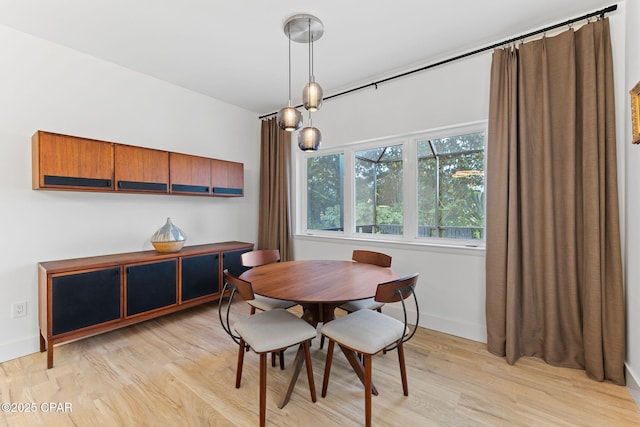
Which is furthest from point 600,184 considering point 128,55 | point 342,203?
point 128,55

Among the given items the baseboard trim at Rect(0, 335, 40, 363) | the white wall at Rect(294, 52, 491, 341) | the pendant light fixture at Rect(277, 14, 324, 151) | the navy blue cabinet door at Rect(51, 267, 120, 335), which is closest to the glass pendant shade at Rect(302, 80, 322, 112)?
the pendant light fixture at Rect(277, 14, 324, 151)

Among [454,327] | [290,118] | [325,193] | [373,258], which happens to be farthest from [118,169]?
[454,327]

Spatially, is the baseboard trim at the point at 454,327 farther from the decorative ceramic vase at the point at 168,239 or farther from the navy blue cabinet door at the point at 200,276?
the decorative ceramic vase at the point at 168,239

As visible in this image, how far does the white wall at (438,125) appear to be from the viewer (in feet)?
8.34

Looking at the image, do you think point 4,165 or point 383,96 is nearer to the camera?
point 4,165

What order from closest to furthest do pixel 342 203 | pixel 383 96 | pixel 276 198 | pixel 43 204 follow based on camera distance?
pixel 43 204 → pixel 383 96 → pixel 342 203 → pixel 276 198

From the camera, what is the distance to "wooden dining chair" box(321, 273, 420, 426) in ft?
5.08

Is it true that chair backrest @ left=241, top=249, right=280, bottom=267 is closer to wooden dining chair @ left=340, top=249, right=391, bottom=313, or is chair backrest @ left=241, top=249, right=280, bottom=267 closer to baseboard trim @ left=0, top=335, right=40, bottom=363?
wooden dining chair @ left=340, top=249, right=391, bottom=313

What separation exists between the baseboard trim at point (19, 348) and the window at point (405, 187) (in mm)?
2865

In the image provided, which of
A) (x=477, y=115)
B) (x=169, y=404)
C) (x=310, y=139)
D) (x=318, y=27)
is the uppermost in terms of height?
(x=318, y=27)

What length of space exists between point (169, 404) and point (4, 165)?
2.30 m

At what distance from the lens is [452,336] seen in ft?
8.65

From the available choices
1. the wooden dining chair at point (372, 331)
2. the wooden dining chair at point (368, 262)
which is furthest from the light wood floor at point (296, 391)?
the wooden dining chair at point (368, 262)

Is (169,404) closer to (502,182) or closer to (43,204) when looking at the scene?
(43,204)
